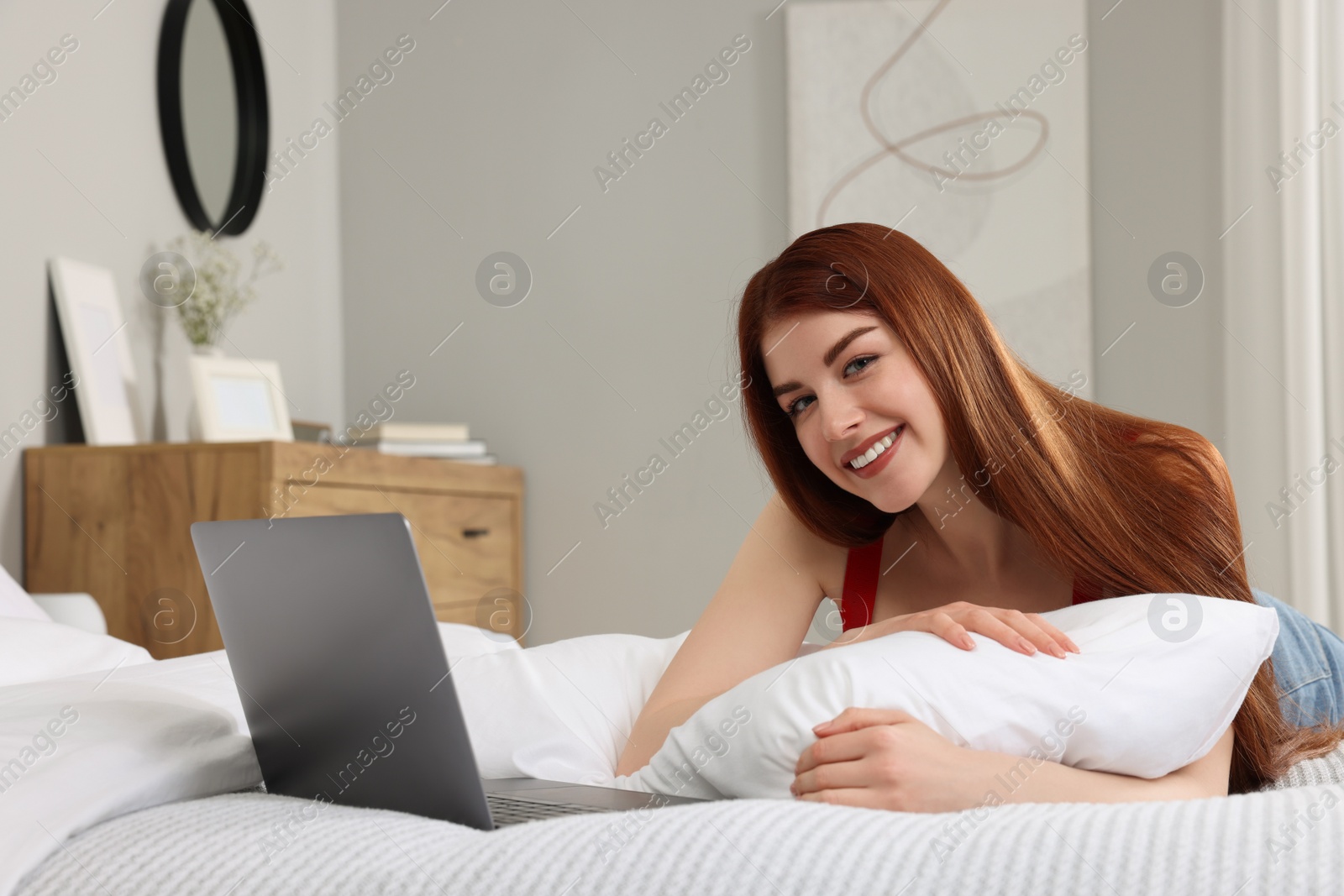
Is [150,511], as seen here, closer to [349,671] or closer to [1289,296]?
[349,671]

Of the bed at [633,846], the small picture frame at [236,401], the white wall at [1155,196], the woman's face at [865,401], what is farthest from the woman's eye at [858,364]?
the white wall at [1155,196]

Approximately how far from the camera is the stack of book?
9.16 ft

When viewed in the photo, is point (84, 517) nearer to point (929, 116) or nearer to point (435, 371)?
point (435, 371)

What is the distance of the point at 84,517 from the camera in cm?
213

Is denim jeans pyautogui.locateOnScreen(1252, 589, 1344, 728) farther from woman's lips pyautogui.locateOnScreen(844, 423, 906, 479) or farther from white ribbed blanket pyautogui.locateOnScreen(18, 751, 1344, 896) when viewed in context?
white ribbed blanket pyautogui.locateOnScreen(18, 751, 1344, 896)

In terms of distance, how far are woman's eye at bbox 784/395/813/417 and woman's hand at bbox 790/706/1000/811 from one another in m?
0.53

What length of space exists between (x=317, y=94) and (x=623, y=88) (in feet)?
3.06

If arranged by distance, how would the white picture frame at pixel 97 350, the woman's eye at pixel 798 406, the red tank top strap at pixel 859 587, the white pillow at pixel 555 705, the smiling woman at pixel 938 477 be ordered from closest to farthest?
the white pillow at pixel 555 705
the smiling woman at pixel 938 477
the woman's eye at pixel 798 406
the red tank top strap at pixel 859 587
the white picture frame at pixel 97 350

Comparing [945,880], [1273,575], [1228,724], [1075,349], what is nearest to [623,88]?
[1075,349]

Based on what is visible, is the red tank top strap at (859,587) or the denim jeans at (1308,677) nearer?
the denim jeans at (1308,677)

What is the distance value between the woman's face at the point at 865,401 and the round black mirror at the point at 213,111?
1996 millimetres

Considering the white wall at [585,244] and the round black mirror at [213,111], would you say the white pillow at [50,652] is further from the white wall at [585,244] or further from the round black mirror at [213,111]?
the white wall at [585,244]

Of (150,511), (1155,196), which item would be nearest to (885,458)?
(150,511)

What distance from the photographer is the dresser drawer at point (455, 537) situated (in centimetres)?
238
